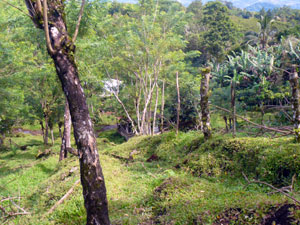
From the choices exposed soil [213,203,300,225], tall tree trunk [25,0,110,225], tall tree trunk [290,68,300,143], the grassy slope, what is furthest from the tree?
tall tree trunk [25,0,110,225]

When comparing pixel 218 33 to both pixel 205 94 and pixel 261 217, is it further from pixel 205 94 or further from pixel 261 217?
pixel 261 217

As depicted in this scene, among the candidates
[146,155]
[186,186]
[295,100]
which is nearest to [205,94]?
[295,100]

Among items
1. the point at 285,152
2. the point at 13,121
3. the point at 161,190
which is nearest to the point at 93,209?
the point at 161,190

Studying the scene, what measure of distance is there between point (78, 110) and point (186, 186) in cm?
283

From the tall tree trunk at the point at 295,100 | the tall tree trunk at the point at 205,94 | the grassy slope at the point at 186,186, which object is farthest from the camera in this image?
the tall tree trunk at the point at 205,94

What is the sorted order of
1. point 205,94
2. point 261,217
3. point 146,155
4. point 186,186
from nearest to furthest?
point 261,217, point 186,186, point 205,94, point 146,155

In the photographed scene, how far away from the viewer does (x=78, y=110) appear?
11.2 ft

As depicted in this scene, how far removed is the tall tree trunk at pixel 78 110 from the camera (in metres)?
3.38

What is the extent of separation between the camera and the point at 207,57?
1496 inches

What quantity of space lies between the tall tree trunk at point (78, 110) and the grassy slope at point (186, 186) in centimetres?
119

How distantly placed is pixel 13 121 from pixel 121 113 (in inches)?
314

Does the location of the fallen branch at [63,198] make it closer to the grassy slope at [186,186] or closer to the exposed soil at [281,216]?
the grassy slope at [186,186]

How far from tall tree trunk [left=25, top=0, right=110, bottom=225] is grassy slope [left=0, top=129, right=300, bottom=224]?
119 centimetres

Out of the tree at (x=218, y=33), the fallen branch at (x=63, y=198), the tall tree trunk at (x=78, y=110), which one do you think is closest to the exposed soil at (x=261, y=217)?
the tall tree trunk at (x=78, y=110)
